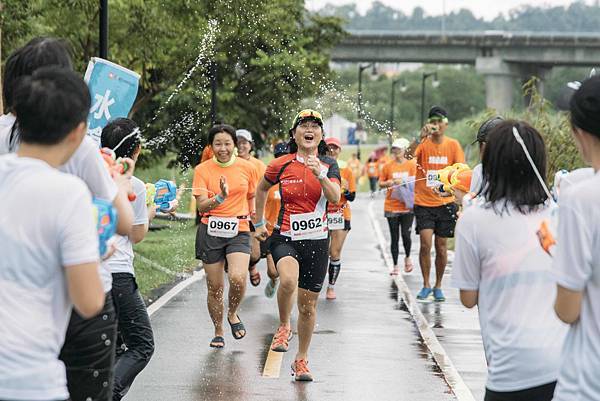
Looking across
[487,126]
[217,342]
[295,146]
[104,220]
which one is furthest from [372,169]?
[104,220]

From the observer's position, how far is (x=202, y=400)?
923 centimetres

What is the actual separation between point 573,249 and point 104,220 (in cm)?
159

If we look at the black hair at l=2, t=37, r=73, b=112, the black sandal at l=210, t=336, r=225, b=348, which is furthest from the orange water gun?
the black sandal at l=210, t=336, r=225, b=348

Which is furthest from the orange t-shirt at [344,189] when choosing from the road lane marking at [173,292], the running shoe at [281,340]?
the running shoe at [281,340]

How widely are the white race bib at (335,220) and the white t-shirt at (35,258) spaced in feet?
39.0

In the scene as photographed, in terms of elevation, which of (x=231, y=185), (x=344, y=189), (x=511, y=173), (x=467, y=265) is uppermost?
(x=511, y=173)

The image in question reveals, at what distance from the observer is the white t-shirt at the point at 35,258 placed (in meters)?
4.18

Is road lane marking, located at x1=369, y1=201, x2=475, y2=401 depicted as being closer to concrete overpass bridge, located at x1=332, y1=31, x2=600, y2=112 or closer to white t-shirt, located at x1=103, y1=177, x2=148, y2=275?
white t-shirt, located at x1=103, y1=177, x2=148, y2=275

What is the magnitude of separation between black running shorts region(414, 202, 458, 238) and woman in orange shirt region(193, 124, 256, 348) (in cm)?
400

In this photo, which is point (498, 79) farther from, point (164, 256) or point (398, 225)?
point (398, 225)

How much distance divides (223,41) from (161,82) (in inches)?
92.4

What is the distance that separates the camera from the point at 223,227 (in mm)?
11938

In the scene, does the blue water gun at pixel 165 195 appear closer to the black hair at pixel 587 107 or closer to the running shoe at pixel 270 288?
the black hair at pixel 587 107

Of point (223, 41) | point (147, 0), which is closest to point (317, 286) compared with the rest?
point (147, 0)
